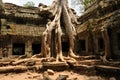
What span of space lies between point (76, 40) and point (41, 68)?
176 inches

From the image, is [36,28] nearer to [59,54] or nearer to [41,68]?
[59,54]

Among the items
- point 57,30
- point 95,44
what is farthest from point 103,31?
point 57,30

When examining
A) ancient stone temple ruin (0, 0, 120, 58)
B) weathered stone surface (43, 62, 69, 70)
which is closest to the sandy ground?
weathered stone surface (43, 62, 69, 70)

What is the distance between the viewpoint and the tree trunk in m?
9.69

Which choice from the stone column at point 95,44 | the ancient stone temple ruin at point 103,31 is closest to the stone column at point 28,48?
the ancient stone temple ruin at point 103,31

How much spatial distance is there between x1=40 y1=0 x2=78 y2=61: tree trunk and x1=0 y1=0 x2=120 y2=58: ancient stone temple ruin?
71 centimetres

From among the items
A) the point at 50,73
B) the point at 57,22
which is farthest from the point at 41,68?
the point at 57,22

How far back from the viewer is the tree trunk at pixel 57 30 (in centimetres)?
969

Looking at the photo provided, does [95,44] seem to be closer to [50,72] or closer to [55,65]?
[55,65]

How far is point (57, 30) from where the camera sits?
10.1 metres

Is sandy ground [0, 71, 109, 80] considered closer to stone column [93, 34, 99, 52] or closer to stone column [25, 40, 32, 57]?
stone column [93, 34, 99, 52]

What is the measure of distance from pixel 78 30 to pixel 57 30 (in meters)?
2.30

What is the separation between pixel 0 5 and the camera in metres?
11.1

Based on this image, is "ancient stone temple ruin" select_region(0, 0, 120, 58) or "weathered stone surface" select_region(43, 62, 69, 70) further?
"ancient stone temple ruin" select_region(0, 0, 120, 58)
